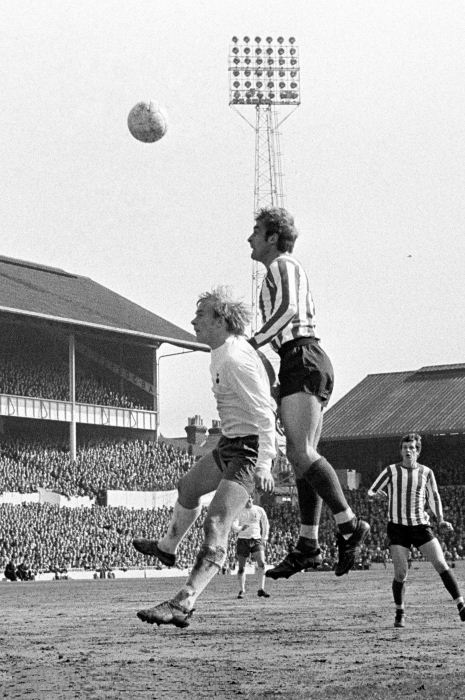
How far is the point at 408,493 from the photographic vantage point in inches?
602

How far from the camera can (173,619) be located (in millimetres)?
8773

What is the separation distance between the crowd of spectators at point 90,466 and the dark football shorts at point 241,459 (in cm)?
4727

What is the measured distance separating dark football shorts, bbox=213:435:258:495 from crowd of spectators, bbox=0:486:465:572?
36125 millimetres

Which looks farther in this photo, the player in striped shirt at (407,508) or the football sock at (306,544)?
the player in striped shirt at (407,508)

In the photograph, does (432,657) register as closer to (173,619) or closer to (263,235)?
(173,619)

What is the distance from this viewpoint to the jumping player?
29.6 feet

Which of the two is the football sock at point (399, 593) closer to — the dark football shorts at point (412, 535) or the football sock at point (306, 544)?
the dark football shorts at point (412, 535)

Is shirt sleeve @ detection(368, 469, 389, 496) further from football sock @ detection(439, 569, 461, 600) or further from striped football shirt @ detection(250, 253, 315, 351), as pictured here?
striped football shirt @ detection(250, 253, 315, 351)

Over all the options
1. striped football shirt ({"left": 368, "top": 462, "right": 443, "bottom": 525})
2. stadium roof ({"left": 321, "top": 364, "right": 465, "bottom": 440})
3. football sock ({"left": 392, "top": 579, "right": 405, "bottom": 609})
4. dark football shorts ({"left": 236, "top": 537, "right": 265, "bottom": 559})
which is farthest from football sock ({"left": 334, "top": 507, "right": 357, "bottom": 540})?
stadium roof ({"left": 321, "top": 364, "right": 465, "bottom": 440})

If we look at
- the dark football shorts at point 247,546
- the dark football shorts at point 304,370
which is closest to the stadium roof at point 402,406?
the dark football shorts at point 247,546

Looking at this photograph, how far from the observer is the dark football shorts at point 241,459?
9078mm

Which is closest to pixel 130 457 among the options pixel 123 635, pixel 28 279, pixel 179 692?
pixel 28 279

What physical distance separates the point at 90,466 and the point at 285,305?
184 feet

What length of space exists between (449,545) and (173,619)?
5208 centimetres
